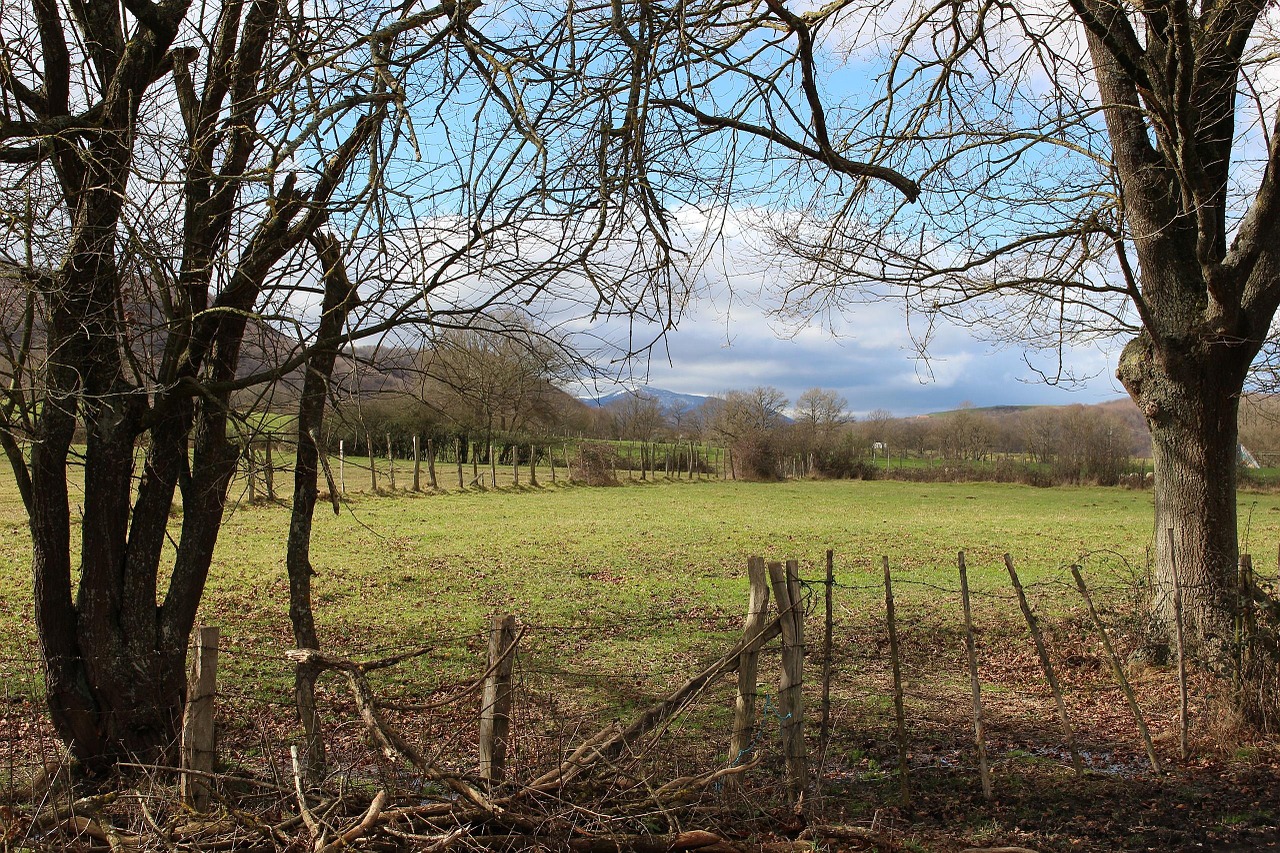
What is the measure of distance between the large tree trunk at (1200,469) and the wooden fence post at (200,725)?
8195 mm

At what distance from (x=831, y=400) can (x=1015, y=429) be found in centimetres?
1338

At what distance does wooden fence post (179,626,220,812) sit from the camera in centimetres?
425

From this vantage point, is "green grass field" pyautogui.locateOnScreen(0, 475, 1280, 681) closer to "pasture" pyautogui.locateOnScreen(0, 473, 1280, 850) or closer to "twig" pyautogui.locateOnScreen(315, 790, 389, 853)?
"pasture" pyautogui.locateOnScreen(0, 473, 1280, 850)

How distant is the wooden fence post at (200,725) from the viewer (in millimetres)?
4254

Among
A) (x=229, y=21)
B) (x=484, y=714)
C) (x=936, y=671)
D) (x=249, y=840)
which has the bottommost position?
(x=936, y=671)

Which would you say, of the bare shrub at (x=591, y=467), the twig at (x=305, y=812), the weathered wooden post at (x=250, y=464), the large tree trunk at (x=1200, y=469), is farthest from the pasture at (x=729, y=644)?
the bare shrub at (x=591, y=467)

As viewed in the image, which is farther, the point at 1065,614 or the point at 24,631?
the point at 1065,614

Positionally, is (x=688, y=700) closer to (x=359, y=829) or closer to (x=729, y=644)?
(x=359, y=829)

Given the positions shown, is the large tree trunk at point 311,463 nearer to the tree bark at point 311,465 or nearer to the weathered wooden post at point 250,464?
the tree bark at point 311,465

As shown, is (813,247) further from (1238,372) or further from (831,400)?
(831,400)

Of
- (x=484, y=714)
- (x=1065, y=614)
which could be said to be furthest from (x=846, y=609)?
(x=484, y=714)

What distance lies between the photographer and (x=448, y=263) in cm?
448

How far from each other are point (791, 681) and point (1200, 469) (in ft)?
18.5

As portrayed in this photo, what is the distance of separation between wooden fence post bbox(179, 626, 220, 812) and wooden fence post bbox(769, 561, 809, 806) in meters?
3.02
